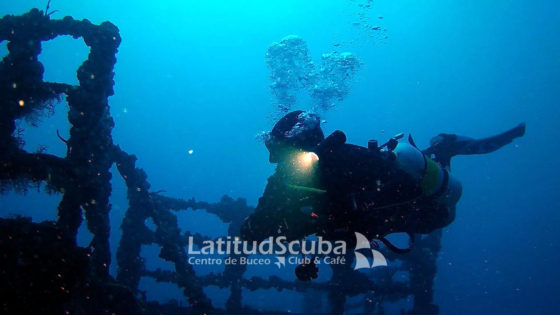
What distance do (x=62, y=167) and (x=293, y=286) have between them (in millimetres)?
6355

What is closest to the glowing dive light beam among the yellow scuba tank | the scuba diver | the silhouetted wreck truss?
the scuba diver

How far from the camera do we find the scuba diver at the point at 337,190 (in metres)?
3.34

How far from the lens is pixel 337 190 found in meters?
3.36

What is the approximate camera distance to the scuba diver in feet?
11.0

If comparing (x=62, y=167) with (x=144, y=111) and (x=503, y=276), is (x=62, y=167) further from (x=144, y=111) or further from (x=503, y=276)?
(x=144, y=111)

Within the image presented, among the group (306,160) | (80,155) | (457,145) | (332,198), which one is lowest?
(332,198)

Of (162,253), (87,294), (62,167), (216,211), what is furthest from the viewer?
(216,211)

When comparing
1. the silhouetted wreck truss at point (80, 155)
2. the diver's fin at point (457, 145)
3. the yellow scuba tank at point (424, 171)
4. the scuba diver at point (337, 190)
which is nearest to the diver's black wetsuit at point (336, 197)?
the scuba diver at point (337, 190)

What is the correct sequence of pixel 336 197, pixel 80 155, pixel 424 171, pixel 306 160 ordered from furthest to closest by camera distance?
pixel 80 155 < pixel 424 171 < pixel 306 160 < pixel 336 197

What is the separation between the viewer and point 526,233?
5162 inches

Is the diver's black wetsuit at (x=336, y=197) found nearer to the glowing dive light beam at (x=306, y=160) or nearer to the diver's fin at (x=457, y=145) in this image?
the glowing dive light beam at (x=306, y=160)

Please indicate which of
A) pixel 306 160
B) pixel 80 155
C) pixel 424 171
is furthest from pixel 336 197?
pixel 80 155

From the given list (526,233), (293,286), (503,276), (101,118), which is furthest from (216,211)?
(526,233)

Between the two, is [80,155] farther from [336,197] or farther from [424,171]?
[424,171]
